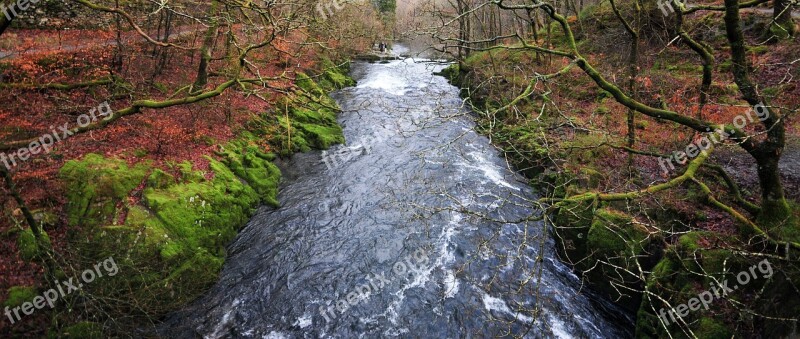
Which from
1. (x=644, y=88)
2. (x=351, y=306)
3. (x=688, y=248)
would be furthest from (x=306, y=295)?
(x=644, y=88)

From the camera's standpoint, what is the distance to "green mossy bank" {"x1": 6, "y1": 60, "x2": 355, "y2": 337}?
707 centimetres

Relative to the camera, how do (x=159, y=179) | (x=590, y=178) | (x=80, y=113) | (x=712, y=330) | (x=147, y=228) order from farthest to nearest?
(x=80, y=113) < (x=590, y=178) < (x=159, y=179) < (x=147, y=228) < (x=712, y=330)

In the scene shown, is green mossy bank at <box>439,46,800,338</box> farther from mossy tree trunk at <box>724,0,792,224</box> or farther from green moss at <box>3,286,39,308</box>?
green moss at <box>3,286,39,308</box>

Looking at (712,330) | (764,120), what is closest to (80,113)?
(764,120)

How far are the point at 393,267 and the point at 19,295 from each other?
6.85 meters

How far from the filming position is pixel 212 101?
578 inches

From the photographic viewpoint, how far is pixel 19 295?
6523mm

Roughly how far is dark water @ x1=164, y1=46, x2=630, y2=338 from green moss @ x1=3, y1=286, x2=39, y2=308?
220 cm

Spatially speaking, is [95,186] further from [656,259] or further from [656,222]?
[656,222]

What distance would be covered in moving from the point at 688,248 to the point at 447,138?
10460 millimetres

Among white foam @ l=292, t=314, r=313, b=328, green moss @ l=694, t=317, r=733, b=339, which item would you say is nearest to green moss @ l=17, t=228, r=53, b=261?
white foam @ l=292, t=314, r=313, b=328

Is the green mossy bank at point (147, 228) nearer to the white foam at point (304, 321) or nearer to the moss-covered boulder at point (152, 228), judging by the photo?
the moss-covered boulder at point (152, 228)

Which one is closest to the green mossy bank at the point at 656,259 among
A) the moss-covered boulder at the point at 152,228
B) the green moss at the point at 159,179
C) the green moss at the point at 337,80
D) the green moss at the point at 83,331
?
the moss-covered boulder at the point at 152,228

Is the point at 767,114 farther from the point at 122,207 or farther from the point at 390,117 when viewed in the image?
the point at 390,117
